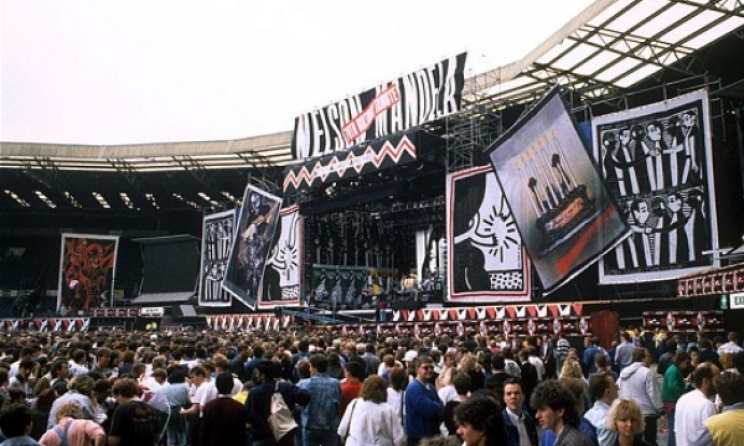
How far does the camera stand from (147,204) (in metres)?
49.6

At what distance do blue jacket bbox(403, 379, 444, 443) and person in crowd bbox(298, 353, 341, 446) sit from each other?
1112 millimetres

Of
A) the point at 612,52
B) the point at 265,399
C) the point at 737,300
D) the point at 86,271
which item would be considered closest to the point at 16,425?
the point at 265,399

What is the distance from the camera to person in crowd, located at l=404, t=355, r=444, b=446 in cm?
658

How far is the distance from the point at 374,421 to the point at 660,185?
17541mm

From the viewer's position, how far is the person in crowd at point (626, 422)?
4145 mm

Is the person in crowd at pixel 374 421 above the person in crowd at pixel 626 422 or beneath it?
beneath

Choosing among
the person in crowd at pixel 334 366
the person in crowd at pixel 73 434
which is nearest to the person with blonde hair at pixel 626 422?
the person in crowd at pixel 73 434

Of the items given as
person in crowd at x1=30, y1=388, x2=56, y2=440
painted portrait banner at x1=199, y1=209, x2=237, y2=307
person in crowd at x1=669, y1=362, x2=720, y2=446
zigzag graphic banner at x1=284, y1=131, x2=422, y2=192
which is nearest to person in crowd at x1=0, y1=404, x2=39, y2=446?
person in crowd at x1=30, y1=388, x2=56, y2=440

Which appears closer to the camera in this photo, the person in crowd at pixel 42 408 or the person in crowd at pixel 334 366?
the person in crowd at pixel 42 408

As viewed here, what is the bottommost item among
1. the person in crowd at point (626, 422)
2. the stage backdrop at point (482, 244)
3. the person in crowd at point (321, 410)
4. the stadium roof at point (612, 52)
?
the person in crowd at point (321, 410)

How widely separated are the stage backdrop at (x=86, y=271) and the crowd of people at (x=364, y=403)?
3503 centimetres

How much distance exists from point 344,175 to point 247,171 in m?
13.1

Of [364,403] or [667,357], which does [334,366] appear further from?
[667,357]

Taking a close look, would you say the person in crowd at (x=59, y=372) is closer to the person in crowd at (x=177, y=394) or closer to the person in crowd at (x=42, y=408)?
the person in crowd at (x=42, y=408)
